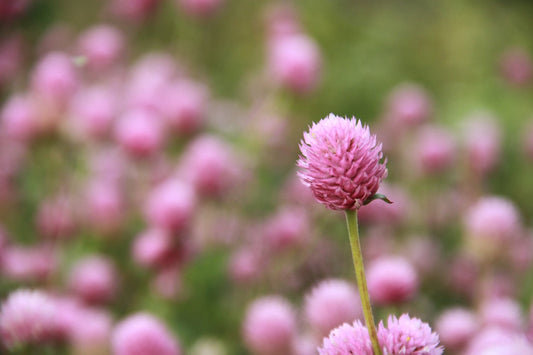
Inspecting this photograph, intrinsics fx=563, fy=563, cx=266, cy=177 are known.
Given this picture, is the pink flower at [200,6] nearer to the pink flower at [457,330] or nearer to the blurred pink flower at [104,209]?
the blurred pink flower at [104,209]

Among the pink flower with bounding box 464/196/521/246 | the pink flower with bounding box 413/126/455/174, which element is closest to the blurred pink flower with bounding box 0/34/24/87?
the pink flower with bounding box 413/126/455/174

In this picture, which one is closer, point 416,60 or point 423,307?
point 423,307

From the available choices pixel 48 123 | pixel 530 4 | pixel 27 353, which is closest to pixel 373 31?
pixel 530 4

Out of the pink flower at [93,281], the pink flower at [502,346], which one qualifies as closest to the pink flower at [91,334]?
the pink flower at [93,281]

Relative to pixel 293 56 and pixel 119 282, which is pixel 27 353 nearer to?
pixel 119 282

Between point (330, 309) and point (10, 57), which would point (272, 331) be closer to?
point (330, 309)

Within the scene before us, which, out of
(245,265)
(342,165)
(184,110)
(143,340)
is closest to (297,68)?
(184,110)

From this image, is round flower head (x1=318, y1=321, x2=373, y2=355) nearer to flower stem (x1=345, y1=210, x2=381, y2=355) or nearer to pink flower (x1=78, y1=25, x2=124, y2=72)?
flower stem (x1=345, y1=210, x2=381, y2=355)
